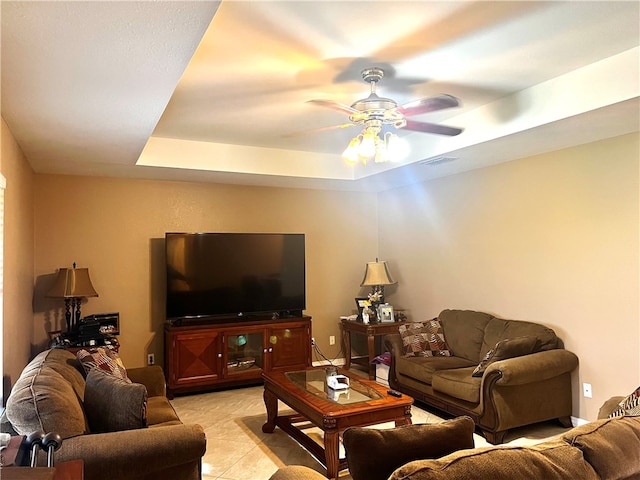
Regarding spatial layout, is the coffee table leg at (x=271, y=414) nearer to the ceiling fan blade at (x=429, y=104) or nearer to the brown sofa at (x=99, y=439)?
the brown sofa at (x=99, y=439)

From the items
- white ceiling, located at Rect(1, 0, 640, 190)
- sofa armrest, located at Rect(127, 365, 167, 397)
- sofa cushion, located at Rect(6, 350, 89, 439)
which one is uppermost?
white ceiling, located at Rect(1, 0, 640, 190)

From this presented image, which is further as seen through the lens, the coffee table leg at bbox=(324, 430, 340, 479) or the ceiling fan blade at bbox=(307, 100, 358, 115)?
the coffee table leg at bbox=(324, 430, 340, 479)

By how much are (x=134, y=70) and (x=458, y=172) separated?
381 cm

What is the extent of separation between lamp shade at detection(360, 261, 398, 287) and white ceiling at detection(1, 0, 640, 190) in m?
1.73

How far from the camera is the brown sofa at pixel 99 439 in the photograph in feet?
6.91

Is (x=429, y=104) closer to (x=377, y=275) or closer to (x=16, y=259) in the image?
(x=16, y=259)

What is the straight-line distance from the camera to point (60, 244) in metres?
5.01

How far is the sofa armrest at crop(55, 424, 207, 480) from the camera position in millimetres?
2086

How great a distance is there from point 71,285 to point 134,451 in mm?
2765

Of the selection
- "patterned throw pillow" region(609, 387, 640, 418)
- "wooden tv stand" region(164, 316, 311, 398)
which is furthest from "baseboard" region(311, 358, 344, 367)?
"patterned throw pillow" region(609, 387, 640, 418)

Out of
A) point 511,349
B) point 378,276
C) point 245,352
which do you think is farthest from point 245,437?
point 378,276

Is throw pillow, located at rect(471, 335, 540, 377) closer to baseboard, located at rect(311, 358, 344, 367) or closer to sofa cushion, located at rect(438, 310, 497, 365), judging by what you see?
sofa cushion, located at rect(438, 310, 497, 365)

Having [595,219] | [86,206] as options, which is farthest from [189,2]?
[86,206]

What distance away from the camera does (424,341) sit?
4.89 meters
